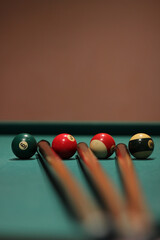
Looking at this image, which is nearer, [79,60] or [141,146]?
[141,146]

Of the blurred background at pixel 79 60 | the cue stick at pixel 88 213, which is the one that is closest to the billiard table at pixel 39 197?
the cue stick at pixel 88 213

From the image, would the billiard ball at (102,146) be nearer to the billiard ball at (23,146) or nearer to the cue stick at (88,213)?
the billiard ball at (23,146)

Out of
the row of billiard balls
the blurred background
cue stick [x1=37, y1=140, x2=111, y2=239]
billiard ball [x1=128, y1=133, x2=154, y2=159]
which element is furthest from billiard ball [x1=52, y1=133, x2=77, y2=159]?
the blurred background

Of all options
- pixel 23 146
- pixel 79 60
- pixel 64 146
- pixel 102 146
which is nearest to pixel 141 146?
pixel 102 146

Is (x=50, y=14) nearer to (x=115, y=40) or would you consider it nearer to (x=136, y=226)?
(x=115, y=40)

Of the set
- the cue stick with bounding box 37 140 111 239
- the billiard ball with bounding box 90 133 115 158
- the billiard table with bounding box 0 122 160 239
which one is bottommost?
the billiard ball with bounding box 90 133 115 158

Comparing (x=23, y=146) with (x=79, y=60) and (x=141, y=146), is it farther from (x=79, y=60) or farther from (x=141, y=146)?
(x=79, y=60)

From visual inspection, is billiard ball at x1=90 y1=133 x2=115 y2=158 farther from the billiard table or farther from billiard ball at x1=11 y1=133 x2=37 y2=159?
billiard ball at x1=11 y1=133 x2=37 y2=159

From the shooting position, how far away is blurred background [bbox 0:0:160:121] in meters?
6.89

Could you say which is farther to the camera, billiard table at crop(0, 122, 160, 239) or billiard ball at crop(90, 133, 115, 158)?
billiard ball at crop(90, 133, 115, 158)

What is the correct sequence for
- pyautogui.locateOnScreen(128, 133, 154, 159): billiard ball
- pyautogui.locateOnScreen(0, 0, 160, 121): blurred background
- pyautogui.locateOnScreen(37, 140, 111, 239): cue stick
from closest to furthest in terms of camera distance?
pyautogui.locateOnScreen(37, 140, 111, 239): cue stick < pyautogui.locateOnScreen(128, 133, 154, 159): billiard ball < pyautogui.locateOnScreen(0, 0, 160, 121): blurred background

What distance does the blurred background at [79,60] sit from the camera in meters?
6.89

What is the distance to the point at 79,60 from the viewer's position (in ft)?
23.0

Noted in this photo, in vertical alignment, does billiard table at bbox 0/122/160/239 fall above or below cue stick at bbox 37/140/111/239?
below
